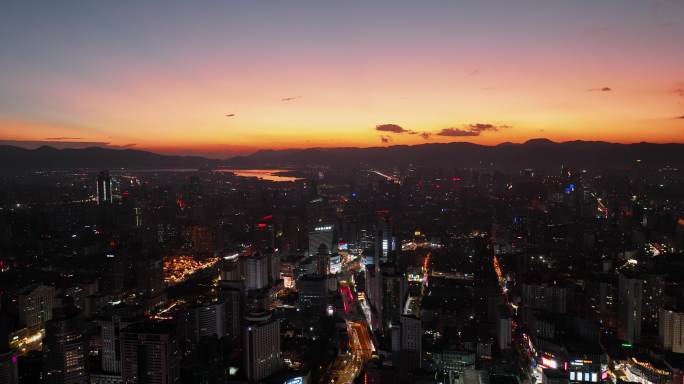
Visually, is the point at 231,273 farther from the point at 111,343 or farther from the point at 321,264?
the point at 111,343

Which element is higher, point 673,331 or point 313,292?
point 673,331

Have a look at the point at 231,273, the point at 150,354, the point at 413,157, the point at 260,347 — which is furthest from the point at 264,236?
the point at 413,157

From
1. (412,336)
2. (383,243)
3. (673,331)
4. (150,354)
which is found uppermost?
(383,243)

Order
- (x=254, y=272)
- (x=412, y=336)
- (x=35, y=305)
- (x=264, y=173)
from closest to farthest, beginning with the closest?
(x=412, y=336) → (x=35, y=305) → (x=254, y=272) → (x=264, y=173)

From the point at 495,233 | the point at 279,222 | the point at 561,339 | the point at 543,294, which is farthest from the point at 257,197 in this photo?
the point at 561,339

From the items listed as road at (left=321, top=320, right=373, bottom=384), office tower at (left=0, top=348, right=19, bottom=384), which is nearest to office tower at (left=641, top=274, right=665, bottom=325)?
road at (left=321, top=320, right=373, bottom=384)
